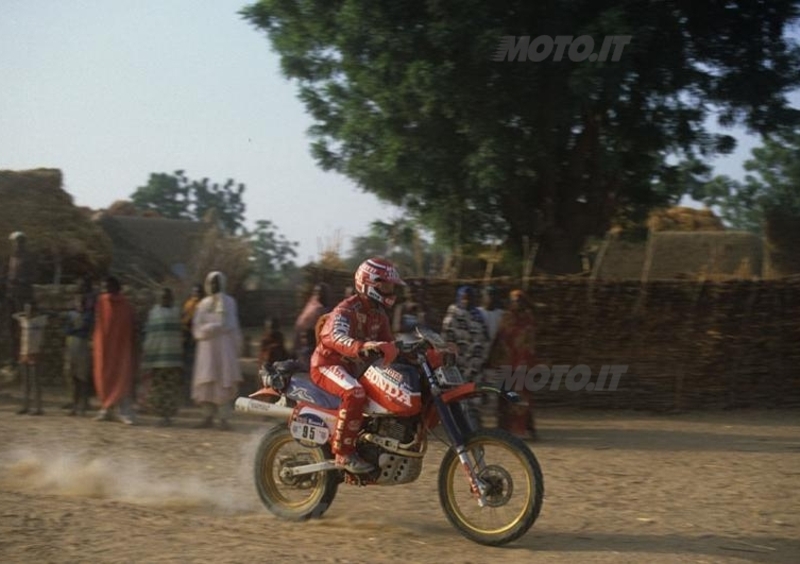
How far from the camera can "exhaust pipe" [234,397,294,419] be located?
6914 mm

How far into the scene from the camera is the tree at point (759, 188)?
3003 centimetres

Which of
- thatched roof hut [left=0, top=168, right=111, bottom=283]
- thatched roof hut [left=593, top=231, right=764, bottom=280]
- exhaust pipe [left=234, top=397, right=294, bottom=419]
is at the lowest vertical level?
exhaust pipe [left=234, top=397, right=294, bottom=419]

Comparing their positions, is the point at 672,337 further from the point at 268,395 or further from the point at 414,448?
the point at 414,448

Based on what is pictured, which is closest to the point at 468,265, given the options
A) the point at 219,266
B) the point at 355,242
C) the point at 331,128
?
the point at 355,242

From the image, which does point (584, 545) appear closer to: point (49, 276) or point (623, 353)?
point (623, 353)

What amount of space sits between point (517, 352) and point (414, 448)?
16.8ft

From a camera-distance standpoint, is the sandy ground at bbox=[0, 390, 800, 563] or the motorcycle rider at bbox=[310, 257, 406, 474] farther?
the motorcycle rider at bbox=[310, 257, 406, 474]

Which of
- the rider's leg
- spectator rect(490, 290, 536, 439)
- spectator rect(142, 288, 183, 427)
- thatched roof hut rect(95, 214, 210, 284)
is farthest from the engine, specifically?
thatched roof hut rect(95, 214, 210, 284)

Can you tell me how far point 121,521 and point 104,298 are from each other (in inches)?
236

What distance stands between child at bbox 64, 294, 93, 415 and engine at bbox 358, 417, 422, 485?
7.04 m

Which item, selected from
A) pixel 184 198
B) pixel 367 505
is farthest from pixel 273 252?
pixel 367 505

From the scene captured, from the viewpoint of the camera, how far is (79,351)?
40.8ft

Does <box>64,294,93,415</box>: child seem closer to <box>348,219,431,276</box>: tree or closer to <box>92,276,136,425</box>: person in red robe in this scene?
<box>92,276,136,425</box>: person in red robe

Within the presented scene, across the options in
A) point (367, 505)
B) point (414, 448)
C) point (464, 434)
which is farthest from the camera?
point (367, 505)
